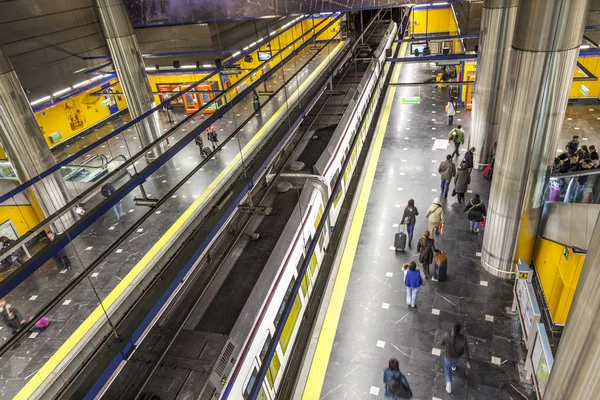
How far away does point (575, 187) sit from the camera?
6.49 meters

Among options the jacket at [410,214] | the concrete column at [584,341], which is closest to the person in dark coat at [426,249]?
the jacket at [410,214]

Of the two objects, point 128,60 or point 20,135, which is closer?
point 20,135

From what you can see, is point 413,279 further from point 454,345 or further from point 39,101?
→ point 39,101

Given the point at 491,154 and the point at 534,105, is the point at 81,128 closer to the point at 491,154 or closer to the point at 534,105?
the point at 491,154

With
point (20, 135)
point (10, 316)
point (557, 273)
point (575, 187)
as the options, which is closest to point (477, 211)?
point (575, 187)

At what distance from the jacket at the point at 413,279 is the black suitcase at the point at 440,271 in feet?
3.30

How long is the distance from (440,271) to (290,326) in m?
3.34

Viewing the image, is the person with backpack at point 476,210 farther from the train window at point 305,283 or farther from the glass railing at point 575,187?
the train window at point 305,283

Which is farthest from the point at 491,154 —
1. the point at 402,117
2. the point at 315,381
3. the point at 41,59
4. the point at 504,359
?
the point at 41,59

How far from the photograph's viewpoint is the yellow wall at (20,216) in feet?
36.7

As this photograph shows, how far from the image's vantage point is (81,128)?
19453mm

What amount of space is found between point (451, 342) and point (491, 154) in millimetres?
7311

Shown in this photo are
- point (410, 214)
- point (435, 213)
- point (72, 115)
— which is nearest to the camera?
point (435, 213)

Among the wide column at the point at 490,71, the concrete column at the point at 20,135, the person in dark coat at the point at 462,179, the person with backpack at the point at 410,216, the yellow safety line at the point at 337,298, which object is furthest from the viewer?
the concrete column at the point at 20,135
